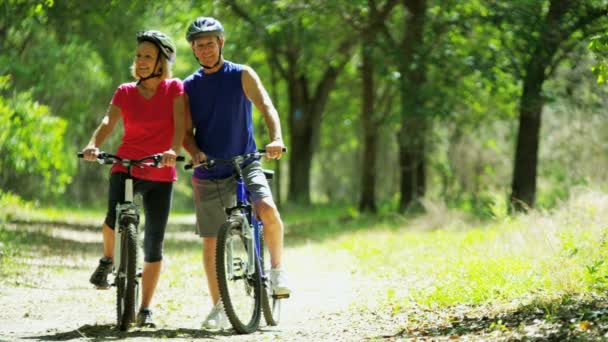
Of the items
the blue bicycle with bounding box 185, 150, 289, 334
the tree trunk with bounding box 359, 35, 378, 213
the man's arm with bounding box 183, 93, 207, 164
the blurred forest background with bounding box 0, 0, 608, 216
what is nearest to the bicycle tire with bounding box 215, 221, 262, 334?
the blue bicycle with bounding box 185, 150, 289, 334

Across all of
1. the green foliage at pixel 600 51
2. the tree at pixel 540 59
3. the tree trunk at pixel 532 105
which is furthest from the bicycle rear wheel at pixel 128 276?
the tree trunk at pixel 532 105

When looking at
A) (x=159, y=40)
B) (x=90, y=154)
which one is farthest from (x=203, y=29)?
(x=90, y=154)

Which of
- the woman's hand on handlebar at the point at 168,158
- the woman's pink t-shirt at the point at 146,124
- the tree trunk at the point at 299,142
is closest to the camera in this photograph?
the woman's hand on handlebar at the point at 168,158

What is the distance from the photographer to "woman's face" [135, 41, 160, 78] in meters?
7.29

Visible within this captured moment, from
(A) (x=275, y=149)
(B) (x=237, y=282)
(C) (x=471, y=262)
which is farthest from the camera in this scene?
(C) (x=471, y=262)

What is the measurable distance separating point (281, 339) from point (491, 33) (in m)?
15.8

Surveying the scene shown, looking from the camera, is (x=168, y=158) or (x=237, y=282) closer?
(x=168, y=158)

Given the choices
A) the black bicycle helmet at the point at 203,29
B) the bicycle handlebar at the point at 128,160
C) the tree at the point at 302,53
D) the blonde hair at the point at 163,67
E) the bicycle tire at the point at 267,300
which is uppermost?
the tree at the point at 302,53

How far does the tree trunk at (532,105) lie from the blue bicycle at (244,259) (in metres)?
9.51

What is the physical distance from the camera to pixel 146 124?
7336 millimetres

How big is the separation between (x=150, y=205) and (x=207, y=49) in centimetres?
122

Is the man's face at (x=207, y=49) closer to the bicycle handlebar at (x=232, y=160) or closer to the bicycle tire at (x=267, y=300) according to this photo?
the bicycle handlebar at (x=232, y=160)

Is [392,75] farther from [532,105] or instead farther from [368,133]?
[368,133]

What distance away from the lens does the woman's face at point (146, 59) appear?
729 centimetres
